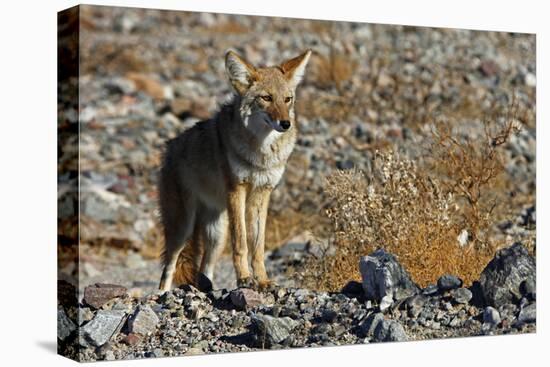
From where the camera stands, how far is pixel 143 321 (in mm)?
7824

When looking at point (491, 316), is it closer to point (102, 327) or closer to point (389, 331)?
point (389, 331)

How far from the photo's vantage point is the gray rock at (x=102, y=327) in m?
7.58

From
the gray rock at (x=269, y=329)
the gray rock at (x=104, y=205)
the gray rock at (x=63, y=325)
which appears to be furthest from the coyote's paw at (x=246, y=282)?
the gray rock at (x=104, y=205)

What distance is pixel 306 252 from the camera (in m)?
11.4

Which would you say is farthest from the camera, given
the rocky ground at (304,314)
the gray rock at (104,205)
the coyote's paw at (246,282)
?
the gray rock at (104,205)

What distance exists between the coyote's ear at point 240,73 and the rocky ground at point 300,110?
1778 millimetres

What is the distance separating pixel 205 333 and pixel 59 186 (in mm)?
1446

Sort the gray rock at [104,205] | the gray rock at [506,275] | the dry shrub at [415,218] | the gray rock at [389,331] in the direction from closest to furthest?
the gray rock at [389,331] → the gray rock at [506,275] → the dry shrub at [415,218] → the gray rock at [104,205]

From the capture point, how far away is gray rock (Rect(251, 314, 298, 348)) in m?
8.09

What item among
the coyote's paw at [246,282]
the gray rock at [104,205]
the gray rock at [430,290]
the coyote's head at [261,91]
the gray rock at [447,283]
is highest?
the coyote's head at [261,91]

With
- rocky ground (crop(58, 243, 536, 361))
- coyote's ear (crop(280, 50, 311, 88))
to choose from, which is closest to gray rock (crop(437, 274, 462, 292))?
rocky ground (crop(58, 243, 536, 361))

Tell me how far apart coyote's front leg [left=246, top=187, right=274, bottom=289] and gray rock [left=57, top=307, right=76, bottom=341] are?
4.77ft

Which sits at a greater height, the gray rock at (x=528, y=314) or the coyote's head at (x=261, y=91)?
the coyote's head at (x=261, y=91)

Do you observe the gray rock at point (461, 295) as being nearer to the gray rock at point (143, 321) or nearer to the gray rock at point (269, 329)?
the gray rock at point (269, 329)
